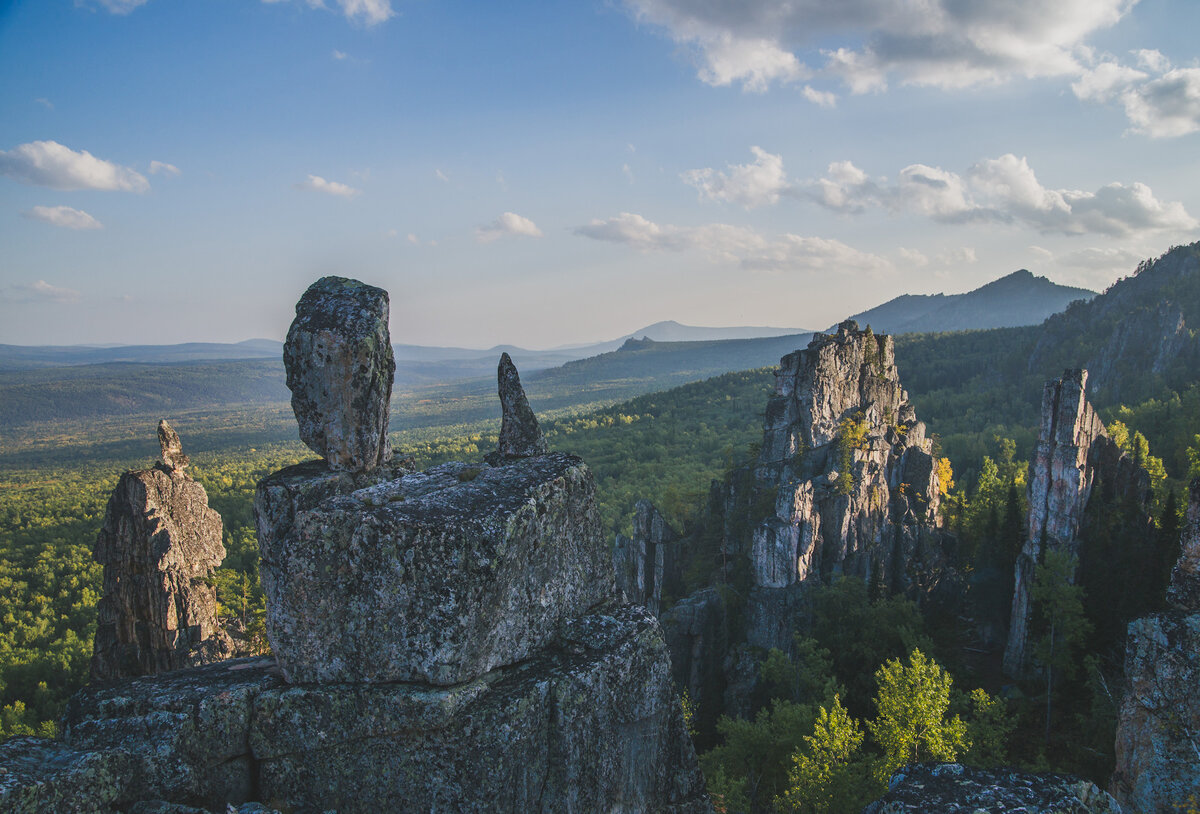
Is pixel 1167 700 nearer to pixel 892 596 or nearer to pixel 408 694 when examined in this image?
pixel 408 694

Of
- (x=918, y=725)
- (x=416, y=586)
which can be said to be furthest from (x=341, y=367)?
(x=918, y=725)

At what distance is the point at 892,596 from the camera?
45719 millimetres

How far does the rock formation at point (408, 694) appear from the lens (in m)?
7.86

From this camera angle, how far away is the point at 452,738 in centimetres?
785

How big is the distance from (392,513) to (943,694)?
21.8 m

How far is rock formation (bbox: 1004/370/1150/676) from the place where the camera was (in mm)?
36531

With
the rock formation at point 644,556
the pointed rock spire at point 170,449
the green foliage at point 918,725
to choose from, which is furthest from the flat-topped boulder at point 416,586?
the rock formation at point 644,556

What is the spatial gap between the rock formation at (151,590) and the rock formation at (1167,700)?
22441 mm

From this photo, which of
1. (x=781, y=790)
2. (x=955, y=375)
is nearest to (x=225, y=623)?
(x=781, y=790)

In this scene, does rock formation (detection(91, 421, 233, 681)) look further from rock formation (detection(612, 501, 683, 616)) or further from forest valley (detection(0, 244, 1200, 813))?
rock formation (detection(612, 501, 683, 616))

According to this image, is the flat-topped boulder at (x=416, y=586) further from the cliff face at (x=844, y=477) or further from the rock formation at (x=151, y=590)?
the cliff face at (x=844, y=477)

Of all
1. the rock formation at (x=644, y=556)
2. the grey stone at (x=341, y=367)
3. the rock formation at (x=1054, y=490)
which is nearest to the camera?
the grey stone at (x=341, y=367)

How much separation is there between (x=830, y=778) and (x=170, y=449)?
23131mm

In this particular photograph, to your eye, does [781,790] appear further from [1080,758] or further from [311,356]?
[311,356]
